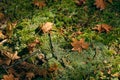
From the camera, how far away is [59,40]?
4375 mm

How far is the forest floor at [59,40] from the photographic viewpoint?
13.0ft

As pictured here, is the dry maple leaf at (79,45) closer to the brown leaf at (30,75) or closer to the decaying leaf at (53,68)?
the decaying leaf at (53,68)

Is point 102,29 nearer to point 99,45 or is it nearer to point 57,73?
point 99,45

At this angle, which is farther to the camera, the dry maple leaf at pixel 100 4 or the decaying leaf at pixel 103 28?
the dry maple leaf at pixel 100 4

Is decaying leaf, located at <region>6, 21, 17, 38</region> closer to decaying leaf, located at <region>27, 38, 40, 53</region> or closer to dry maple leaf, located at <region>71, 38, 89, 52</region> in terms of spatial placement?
decaying leaf, located at <region>27, 38, 40, 53</region>

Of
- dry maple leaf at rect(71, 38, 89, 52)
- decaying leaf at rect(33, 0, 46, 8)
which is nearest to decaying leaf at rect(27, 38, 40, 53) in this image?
dry maple leaf at rect(71, 38, 89, 52)

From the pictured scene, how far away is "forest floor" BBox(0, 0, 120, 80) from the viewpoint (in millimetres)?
3971

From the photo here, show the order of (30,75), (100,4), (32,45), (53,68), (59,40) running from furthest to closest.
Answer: (100,4)
(59,40)
(32,45)
(53,68)
(30,75)

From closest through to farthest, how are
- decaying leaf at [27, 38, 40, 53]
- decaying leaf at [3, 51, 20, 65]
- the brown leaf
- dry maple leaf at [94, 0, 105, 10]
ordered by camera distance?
1. the brown leaf
2. decaying leaf at [3, 51, 20, 65]
3. decaying leaf at [27, 38, 40, 53]
4. dry maple leaf at [94, 0, 105, 10]

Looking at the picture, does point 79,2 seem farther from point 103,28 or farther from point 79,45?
point 79,45

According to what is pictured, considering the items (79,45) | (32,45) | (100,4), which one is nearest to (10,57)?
(32,45)

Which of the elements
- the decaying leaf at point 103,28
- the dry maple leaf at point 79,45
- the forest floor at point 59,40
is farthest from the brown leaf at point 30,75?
the decaying leaf at point 103,28

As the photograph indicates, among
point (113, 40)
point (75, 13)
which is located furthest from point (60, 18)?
point (113, 40)

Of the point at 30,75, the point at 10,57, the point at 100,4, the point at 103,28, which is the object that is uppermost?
the point at 100,4
